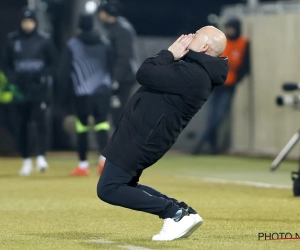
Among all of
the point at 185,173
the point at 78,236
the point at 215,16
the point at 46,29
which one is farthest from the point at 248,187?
the point at 215,16

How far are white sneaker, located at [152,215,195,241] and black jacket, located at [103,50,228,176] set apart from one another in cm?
44

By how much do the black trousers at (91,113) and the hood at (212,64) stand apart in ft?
21.3

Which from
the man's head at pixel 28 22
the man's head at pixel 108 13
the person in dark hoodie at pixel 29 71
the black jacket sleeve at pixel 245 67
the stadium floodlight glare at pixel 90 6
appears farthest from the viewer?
the stadium floodlight glare at pixel 90 6

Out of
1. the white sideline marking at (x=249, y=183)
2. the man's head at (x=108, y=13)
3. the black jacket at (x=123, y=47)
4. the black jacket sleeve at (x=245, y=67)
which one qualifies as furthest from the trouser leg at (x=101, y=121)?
the black jacket sleeve at (x=245, y=67)

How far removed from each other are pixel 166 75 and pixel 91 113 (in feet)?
22.0

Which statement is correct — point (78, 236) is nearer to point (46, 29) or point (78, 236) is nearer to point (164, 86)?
point (164, 86)

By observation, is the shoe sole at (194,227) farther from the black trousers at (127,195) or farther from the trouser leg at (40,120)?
the trouser leg at (40,120)

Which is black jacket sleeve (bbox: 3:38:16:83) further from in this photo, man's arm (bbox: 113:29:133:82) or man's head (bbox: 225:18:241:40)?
man's head (bbox: 225:18:241:40)

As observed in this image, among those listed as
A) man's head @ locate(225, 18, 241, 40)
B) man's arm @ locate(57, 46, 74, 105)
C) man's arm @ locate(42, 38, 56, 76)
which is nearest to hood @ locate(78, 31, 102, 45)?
man's arm @ locate(57, 46, 74, 105)

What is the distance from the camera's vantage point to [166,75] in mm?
7004

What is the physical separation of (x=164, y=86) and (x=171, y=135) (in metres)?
0.38

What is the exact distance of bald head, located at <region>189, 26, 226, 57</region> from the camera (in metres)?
7.12

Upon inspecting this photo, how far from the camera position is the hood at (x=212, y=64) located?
279 inches

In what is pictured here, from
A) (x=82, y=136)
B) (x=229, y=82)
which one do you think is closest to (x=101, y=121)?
(x=82, y=136)
